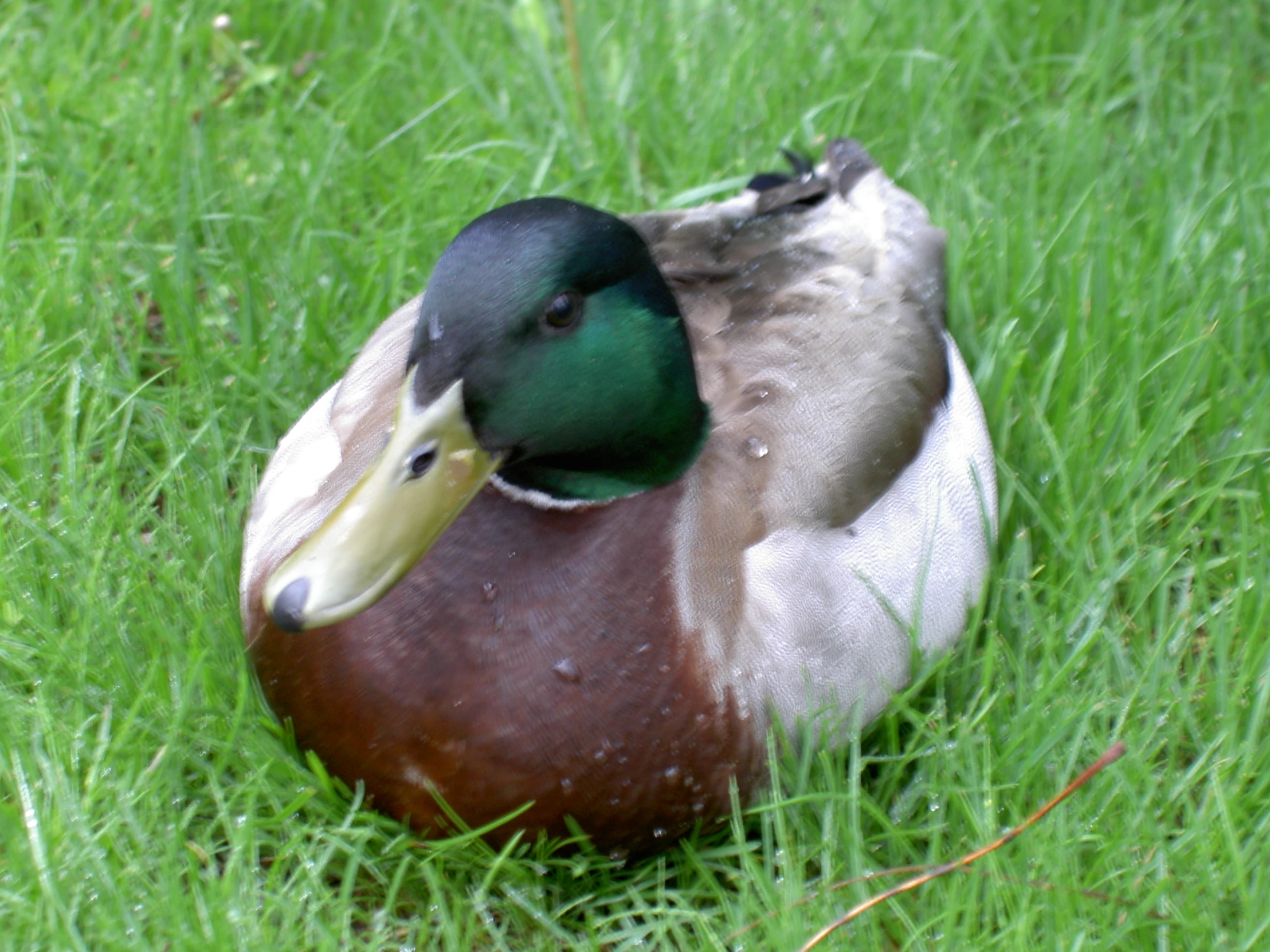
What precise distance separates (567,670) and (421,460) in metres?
0.38

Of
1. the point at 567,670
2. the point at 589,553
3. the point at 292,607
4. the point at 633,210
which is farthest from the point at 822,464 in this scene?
the point at 633,210

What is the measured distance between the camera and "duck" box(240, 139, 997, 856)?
180 cm

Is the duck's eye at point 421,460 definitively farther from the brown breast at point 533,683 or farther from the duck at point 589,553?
the brown breast at point 533,683

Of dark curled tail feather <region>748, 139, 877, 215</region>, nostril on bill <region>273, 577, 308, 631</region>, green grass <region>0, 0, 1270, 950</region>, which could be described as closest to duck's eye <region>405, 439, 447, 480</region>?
nostril on bill <region>273, 577, 308, 631</region>

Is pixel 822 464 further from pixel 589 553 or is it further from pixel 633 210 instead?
pixel 633 210

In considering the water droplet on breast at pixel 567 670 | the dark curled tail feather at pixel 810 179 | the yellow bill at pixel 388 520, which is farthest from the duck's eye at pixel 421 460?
the dark curled tail feather at pixel 810 179

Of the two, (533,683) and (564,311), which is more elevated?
(564,311)

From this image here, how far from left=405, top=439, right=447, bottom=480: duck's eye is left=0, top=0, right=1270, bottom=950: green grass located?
58 cm

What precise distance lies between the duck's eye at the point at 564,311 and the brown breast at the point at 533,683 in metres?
0.29

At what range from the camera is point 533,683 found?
1940 millimetres

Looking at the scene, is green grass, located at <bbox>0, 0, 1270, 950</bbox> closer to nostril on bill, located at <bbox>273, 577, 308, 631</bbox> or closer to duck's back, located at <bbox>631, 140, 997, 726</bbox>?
duck's back, located at <bbox>631, 140, 997, 726</bbox>

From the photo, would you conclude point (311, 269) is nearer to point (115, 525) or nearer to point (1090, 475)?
point (115, 525)

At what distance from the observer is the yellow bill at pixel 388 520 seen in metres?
1.71

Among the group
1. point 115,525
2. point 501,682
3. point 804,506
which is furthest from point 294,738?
point 804,506
